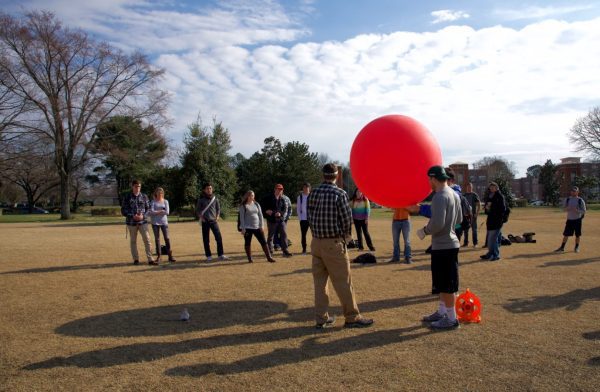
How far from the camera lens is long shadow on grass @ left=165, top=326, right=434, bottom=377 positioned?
4453 mm

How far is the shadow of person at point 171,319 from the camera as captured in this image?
579 cm

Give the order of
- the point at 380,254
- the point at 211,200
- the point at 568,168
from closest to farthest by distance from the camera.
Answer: the point at 211,200
the point at 380,254
the point at 568,168

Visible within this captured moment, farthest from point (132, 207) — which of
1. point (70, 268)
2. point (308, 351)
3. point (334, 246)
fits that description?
point (308, 351)

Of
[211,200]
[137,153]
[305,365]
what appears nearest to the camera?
[305,365]

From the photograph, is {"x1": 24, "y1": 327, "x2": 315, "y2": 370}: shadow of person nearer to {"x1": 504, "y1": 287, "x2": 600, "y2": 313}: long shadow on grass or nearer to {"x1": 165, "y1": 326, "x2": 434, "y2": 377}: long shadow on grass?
{"x1": 165, "y1": 326, "x2": 434, "y2": 377}: long shadow on grass

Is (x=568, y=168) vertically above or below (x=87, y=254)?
above

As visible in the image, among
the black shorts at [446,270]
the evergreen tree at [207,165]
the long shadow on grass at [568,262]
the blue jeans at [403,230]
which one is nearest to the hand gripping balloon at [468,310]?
the black shorts at [446,270]

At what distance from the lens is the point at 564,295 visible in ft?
24.0

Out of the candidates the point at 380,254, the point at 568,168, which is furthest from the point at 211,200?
the point at 568,168

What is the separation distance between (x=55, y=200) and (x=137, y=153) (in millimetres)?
48712

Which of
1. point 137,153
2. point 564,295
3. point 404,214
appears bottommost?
point 564,295

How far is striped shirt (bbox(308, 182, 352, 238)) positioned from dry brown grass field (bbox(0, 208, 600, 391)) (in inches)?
50.5

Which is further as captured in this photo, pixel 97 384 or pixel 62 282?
pixel 62 282

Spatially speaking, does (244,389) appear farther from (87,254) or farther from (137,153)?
(137,153)
